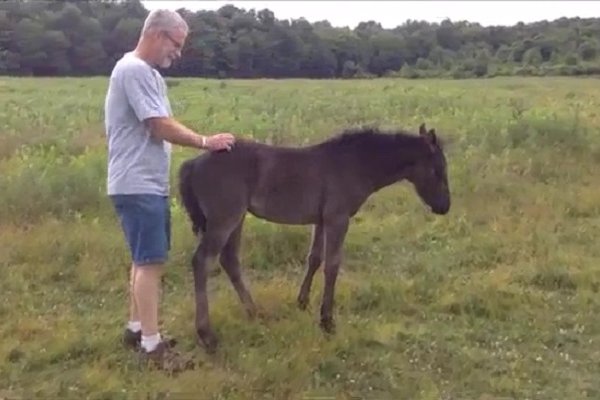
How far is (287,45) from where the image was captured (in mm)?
64000

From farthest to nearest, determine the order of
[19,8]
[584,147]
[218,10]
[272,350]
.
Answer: [218,10] < [19,8] < [584,147] < [272,350]

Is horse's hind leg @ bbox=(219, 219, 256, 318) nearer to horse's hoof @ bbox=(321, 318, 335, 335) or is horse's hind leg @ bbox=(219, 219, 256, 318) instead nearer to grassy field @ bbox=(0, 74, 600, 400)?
grassy field @ bbox=(0, 74, 600, 400)

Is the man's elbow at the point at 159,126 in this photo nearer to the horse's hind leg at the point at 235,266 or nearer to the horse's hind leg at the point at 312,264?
the horse's hind leg at the point at 235,266

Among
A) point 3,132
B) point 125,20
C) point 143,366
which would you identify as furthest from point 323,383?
point 125,20

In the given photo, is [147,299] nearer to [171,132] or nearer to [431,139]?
[171,132]

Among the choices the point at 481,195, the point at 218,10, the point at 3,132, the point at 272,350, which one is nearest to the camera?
the point at 272,350

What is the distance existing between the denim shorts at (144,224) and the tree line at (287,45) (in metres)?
42.0

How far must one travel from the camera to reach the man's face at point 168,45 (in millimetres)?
5090

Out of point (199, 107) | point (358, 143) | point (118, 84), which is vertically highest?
point (118, 84)

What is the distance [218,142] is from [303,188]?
0.84 m

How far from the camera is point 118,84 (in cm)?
511

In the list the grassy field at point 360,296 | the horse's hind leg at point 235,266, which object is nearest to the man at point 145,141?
the grassy field at point 360,296

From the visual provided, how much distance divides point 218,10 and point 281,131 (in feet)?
154

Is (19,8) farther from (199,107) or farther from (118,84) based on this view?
(118,84)
